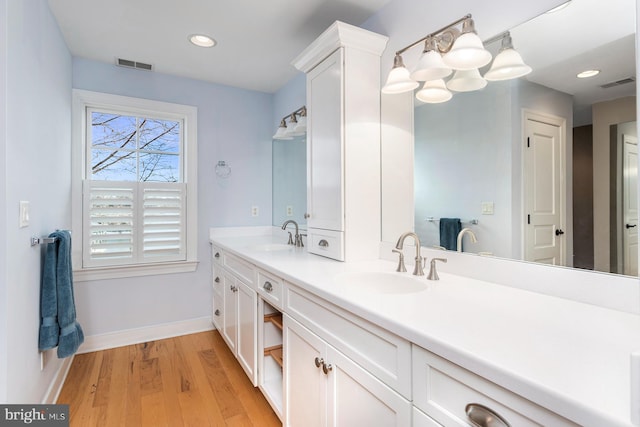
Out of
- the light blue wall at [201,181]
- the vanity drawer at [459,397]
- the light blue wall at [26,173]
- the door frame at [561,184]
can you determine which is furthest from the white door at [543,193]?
the light blue wall at [201,181]

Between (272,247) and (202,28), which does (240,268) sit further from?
(202,28)

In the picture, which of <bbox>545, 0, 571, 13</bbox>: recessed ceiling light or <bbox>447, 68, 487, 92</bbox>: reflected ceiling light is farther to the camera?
<bbox>447, 68, 487, 92</bbox>: reflected ceiling light

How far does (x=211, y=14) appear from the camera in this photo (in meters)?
1.96

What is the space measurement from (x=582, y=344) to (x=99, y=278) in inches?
120

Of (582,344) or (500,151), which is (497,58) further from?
Answer: (582,344)

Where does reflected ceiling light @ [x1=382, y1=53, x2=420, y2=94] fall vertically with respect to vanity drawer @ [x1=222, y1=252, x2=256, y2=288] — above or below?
above

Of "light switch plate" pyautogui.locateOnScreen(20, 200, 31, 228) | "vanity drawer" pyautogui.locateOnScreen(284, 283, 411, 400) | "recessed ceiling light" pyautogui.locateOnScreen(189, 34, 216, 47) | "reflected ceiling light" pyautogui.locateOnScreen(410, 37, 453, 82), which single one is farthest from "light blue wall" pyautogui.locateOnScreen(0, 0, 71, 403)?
"reflected ceiling light" pyautogui.locateOnScreen(410, 37, 453, 82)

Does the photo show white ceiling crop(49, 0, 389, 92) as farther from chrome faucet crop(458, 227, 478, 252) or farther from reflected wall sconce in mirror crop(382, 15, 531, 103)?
chrome faucet crop(458, 227, 478, 252)

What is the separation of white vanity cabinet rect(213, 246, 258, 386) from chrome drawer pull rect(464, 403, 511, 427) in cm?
137

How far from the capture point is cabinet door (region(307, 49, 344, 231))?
1.83m

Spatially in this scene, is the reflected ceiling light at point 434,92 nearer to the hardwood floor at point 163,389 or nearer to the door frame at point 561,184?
the door frame at point 561,184

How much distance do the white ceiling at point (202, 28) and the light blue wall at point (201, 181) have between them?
18 centimetres

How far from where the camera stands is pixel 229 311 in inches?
95.3

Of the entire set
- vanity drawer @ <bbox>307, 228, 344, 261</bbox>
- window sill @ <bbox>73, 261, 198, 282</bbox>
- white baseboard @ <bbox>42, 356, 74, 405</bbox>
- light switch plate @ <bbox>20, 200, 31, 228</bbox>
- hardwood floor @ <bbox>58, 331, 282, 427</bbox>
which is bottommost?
hardwood floor @ <bbox>58, 331, 282, 427</bbox>
